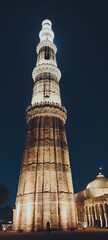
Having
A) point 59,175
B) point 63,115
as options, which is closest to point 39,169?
point 59,175

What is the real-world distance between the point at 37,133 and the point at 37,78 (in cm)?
1137

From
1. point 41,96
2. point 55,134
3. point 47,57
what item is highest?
point 47,57

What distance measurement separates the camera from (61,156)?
29.9 meters

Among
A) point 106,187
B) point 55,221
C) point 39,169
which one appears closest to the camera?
point 55,221

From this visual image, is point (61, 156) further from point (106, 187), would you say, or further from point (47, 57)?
point (106, 187)

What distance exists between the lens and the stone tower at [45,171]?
25.6 metres

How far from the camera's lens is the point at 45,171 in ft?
91.1

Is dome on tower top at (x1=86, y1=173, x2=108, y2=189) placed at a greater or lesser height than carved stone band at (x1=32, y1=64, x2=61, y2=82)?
lesser

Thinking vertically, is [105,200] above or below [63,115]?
below

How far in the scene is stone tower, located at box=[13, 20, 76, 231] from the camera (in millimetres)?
25562

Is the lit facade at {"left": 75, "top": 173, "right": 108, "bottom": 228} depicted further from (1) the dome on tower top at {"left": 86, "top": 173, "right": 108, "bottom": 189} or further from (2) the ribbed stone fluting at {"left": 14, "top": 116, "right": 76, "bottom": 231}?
(2) the ribbed stone fluting at {"left": 14, "top": 116, "right": 76, "bottom": 231}

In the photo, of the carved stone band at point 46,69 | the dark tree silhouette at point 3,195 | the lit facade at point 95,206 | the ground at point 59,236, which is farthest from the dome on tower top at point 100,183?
the ground at point 59,236

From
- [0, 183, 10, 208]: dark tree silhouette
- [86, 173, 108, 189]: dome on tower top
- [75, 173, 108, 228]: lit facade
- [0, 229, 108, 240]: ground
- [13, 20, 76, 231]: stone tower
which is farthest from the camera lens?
[86, 173, 108, 189]: dome on tower top

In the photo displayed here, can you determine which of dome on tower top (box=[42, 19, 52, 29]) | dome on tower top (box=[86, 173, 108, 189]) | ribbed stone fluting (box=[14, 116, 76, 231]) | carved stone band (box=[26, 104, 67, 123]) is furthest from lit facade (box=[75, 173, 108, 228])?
dome on tower top (box=[42, 19, 52, 29])
